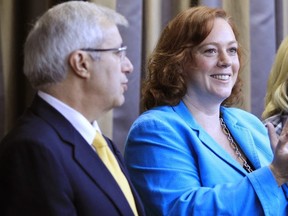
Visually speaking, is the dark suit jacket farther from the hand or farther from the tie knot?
the hand

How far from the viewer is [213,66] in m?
2.21

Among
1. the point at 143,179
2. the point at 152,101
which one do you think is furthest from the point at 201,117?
the point at 143,179

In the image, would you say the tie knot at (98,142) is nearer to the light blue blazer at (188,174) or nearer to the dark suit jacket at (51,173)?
the dark suit jacket at (51,173)

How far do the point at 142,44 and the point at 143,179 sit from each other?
1.05 meters

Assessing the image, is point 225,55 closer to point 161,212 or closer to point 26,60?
point 161,212

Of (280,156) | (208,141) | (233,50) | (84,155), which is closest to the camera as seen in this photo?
(84,155)

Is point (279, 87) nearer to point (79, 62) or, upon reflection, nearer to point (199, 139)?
point (199, 139)

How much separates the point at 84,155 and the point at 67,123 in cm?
9

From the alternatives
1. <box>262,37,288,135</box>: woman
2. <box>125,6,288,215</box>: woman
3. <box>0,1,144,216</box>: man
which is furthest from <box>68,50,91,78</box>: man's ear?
<box>262,37,288,135</box>: woman

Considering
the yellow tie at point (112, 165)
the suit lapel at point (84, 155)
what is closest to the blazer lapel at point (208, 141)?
the yellow tie at point (112, 165)

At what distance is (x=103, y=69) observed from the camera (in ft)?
5.50

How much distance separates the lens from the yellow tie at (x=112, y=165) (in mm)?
1715

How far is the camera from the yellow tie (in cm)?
171

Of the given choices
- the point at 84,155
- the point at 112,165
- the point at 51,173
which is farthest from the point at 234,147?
the point at 51,173
